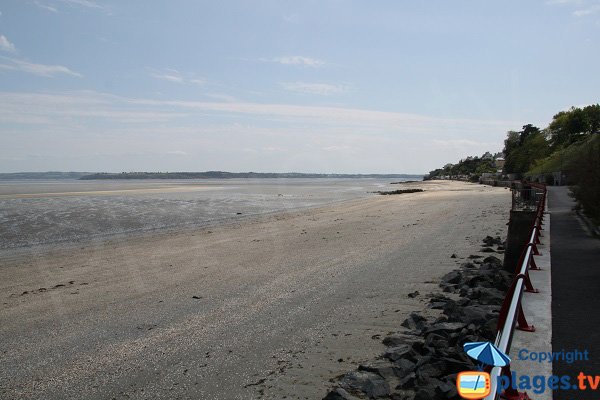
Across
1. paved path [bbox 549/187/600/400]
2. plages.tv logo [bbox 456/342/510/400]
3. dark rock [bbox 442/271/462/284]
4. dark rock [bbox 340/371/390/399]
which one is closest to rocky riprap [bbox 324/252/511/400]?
dark rock [bbox 340/371/390/399]

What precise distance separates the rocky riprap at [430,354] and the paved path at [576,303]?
0.86 metres

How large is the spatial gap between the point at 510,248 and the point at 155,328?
7.63m

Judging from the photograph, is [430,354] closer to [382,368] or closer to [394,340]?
[382,368]

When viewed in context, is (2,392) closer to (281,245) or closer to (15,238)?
(281,245)

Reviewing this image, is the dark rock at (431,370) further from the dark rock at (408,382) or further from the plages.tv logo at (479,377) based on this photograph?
the plages.tv logo at (479,377)

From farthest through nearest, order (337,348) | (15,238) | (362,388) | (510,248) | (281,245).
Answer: (15,238)
(281,245)
(510,248)
(337,348)
(362,388)

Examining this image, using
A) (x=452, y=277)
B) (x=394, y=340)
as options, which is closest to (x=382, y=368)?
(x=394, y=340)

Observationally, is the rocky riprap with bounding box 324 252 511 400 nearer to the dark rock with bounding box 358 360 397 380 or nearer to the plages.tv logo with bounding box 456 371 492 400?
the dark rock with bounding box 358 360 397 380

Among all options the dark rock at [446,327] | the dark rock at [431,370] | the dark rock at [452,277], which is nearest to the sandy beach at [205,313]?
the dark rock at [452,277]

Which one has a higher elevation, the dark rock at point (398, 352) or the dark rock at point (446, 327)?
the dark rock at point (446, 327)

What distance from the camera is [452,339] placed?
6.37 meters

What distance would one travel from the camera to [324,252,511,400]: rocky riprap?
5.22m

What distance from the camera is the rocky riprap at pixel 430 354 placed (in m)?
5.22

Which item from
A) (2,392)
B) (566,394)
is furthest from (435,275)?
(2,392)
